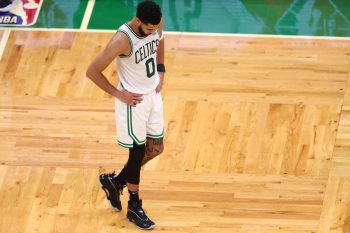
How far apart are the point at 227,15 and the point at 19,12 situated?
1856 millimetres

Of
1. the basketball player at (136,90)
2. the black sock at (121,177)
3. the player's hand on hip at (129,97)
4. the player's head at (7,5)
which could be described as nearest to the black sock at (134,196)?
the basketball player at (136,90)

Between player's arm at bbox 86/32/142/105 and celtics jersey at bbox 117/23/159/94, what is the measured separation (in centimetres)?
4

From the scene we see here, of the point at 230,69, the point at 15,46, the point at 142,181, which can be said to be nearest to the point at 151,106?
the point at 142,181

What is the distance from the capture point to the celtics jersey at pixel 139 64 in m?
5.77

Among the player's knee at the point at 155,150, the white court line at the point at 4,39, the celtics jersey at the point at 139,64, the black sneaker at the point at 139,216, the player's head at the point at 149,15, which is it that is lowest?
the white court line at the point at 4,39

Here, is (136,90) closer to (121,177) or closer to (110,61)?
(110,61)

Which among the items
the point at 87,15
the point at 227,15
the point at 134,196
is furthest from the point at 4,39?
the point at 134,196

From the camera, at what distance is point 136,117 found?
6.02 meters

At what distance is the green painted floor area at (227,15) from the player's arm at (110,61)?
2701 millimetres

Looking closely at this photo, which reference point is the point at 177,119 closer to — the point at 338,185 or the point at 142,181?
the point at 142,181

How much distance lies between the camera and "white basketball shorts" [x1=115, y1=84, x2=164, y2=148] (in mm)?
6004

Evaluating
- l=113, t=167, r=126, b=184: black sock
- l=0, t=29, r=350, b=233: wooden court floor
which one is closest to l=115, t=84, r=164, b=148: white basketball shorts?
l=113, t=167, r=126, b=184: black sock

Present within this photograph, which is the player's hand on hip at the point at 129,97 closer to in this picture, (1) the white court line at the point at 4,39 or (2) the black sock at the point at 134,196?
(2) the black sock at the point at 134,196

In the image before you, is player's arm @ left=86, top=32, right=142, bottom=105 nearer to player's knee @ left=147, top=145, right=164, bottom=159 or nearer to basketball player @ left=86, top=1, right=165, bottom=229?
basketball player @ left=86, top=1, right=165, bottom=229
